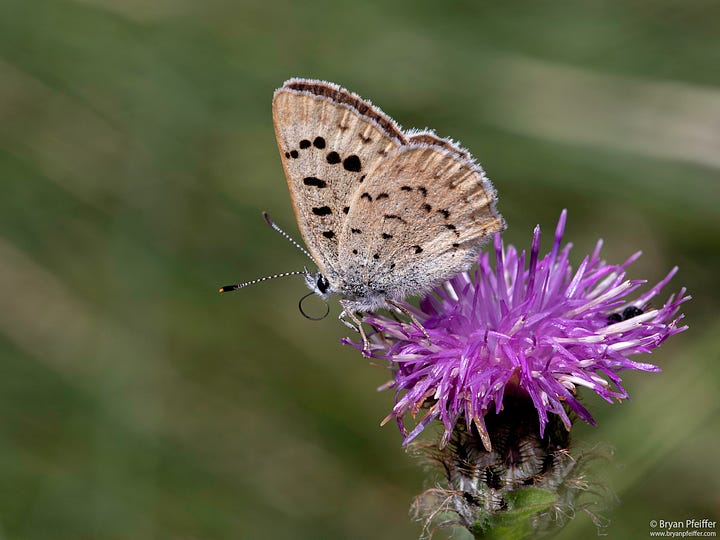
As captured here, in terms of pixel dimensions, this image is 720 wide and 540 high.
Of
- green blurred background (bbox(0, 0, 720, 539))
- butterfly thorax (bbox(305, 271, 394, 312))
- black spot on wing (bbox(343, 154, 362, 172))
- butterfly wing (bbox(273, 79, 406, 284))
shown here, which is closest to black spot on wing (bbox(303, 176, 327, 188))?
butterfly wing (bbox(273, 79, 406, 284))

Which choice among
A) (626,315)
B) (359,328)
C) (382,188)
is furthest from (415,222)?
(626,315)

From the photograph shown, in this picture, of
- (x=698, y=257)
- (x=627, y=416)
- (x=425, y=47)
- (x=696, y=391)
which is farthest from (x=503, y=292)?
(x=425, y=47)

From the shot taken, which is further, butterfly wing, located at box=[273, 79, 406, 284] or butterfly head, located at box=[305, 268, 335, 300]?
butterfly head, located at box=[305, 268, 335, 300]

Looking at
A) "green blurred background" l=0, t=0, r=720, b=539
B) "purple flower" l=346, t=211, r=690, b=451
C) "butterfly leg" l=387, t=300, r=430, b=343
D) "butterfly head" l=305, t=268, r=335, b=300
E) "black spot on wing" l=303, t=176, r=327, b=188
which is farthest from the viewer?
"green blurred background" l=0, t=0, r=720, b=539

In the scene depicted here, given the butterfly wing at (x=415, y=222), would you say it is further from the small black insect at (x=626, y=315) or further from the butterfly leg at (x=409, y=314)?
the small black insect at (x=626, y=315)

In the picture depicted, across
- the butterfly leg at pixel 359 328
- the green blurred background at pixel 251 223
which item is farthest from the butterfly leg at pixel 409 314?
the green blurred background at pixel 251 223

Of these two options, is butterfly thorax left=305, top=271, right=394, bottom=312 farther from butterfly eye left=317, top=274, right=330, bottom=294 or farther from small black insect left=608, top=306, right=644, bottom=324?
small black insect left=608, top=306, right=644, bottom=324
